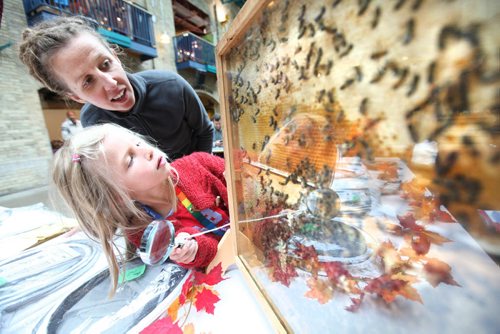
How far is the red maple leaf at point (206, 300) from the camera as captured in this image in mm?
561

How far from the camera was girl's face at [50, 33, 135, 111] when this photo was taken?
2.64 feet

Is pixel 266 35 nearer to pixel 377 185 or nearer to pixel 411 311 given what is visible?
pixel 377 185

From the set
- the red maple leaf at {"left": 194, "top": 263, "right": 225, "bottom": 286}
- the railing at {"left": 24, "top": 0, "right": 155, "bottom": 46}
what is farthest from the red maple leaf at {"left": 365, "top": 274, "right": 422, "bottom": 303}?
the railing at {"left": 24, "top": 0, "right": 155, "bottom": 46}

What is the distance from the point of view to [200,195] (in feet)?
2.85

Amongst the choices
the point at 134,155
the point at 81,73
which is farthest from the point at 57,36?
the point at 134,155

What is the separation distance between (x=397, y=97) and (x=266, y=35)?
0.25 meters

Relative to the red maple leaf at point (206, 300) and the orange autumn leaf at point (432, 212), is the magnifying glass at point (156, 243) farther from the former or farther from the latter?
the orange autumn leaf at point (432, 212)

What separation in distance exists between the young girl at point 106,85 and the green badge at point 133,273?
1.98 feet

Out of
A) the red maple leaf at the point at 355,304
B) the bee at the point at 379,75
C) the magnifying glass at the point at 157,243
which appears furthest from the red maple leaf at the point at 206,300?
the bee at the point at 379,75

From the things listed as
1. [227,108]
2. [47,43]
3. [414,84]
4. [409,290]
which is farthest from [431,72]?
[47,43]

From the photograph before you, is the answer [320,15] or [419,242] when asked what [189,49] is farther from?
[419,242]

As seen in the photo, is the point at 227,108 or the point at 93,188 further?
the point at 93,188

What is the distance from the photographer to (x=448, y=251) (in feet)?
0.68

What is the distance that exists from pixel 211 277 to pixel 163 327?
0.16 metres
